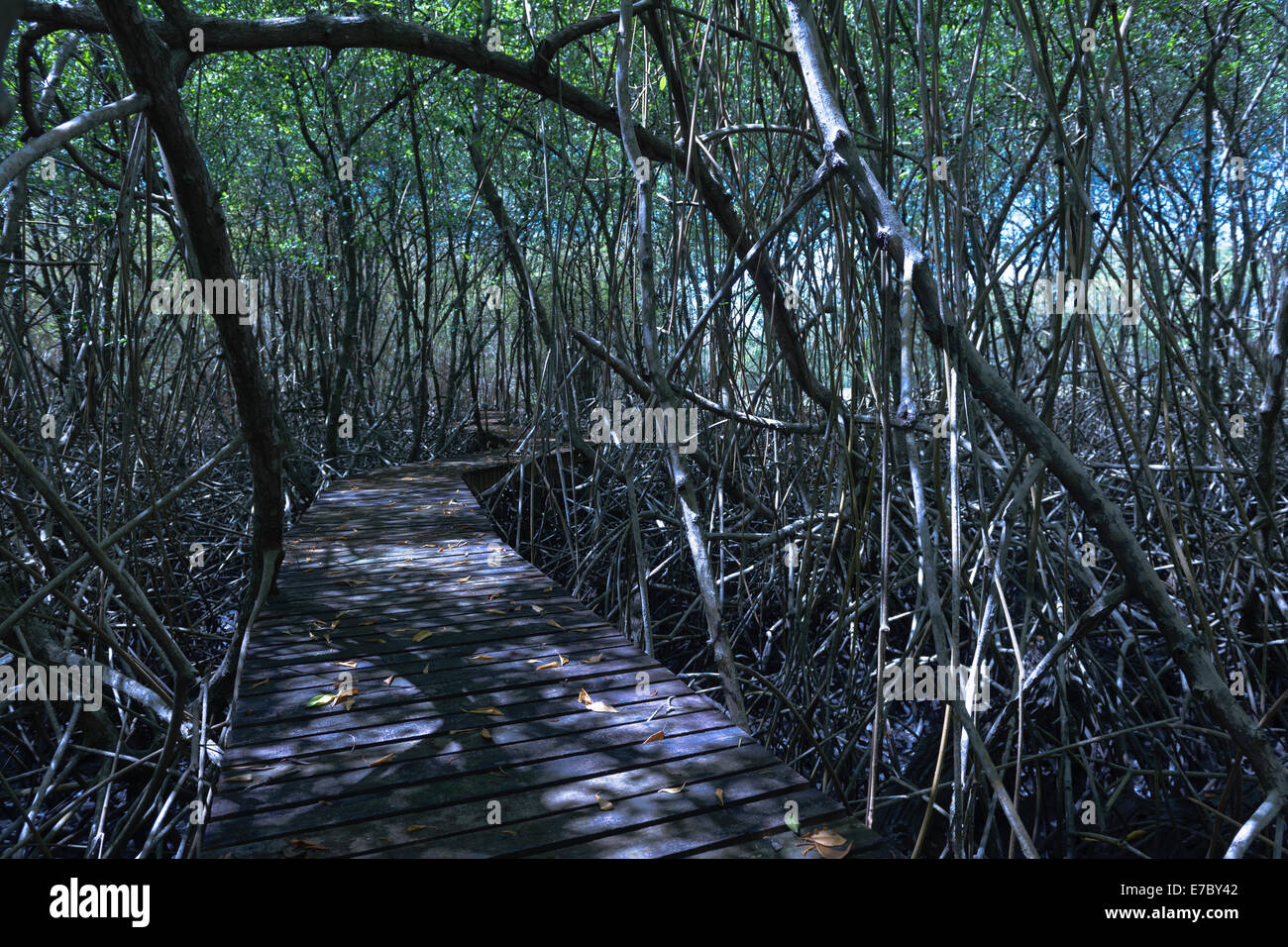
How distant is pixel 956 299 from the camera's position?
1.47 metres

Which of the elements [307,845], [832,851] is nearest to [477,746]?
[307,845]

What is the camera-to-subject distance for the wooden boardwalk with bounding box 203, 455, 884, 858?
1.35 metres

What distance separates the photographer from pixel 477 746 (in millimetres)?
1687

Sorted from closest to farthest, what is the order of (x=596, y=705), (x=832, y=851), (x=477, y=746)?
(x=832, y=851)
(x=477, y=746)
(x=596, y=705)

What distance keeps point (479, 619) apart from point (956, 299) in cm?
163

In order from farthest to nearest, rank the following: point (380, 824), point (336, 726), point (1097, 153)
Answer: point (1097, 153)
point (336, 726)
point (380, 824)

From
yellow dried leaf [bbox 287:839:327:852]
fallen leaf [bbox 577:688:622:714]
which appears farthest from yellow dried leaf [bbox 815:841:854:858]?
yellow dried leaf [bbox 287:839:327:852]

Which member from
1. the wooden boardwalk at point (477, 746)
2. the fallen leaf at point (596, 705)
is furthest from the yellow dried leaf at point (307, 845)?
the fallen leaf at point (596, 705)

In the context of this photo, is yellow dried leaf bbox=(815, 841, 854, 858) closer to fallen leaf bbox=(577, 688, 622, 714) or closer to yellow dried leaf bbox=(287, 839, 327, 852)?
fallen leaf bbox=(577, 688, 622, 714)

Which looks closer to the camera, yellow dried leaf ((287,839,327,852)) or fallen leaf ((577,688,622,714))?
yellow dried leaf ((287,839,327,852))

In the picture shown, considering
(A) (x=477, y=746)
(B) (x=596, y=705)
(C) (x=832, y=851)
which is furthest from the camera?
(B) (x=596, y=705)

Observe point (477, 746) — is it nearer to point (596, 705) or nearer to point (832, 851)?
point (596, 705)
